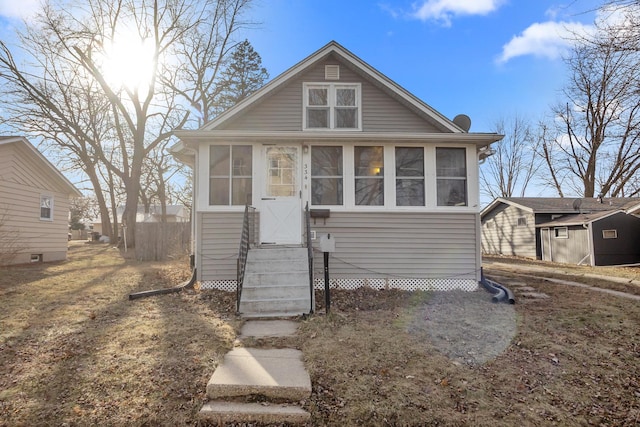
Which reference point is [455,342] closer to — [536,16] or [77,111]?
[536,16]

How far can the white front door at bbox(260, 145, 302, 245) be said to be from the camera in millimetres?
7805

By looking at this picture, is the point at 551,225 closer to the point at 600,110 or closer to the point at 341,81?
the point at 600,110

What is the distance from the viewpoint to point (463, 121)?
29.1 ft

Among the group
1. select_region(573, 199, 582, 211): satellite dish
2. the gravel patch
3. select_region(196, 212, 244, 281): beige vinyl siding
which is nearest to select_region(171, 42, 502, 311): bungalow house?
select_region(196, 212, 244, 281): beige vinyl siding

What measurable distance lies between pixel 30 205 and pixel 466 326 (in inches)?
582

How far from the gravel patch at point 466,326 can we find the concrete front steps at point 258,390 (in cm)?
190

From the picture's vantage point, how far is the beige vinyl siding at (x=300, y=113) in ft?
27.6

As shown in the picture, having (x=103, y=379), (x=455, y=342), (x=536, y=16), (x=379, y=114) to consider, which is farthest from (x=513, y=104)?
(x=103, y=379)

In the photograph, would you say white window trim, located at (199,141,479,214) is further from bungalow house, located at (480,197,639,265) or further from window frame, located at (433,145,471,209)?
bungalow house, located at (480,197,639,265)

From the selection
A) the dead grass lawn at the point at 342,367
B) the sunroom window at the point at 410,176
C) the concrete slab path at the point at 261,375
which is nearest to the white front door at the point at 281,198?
the dead grass lawn at the point at 342,367

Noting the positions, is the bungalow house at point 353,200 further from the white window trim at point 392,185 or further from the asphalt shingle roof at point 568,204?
the asphalt shingle roof at point 568,204

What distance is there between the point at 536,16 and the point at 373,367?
10.0 m

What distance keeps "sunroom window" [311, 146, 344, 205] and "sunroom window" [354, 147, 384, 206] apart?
1.30 feet

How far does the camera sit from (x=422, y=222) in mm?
7898
